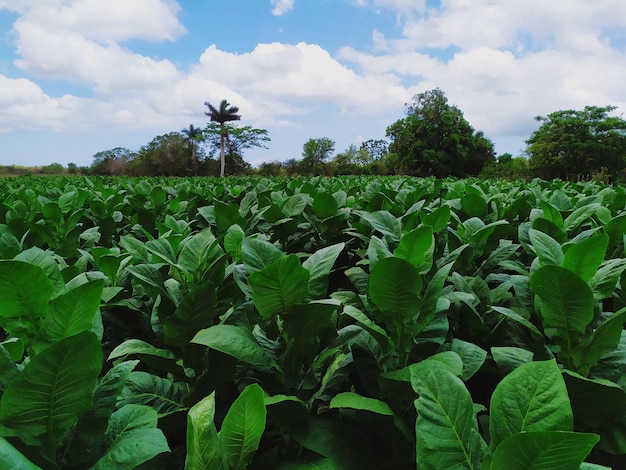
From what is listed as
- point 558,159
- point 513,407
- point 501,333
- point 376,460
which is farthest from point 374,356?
point 558,159

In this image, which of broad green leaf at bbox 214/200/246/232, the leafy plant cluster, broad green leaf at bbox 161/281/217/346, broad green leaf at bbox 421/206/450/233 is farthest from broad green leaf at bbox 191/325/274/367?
broad green leaf at bbox 214/200/246/232

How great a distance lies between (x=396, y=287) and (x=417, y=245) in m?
0.25

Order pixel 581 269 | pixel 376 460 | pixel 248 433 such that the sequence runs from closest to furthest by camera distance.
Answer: pixel 248 433, pixel 376 460, pixel 581 269

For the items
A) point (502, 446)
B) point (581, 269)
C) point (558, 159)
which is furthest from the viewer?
point (558, 159)

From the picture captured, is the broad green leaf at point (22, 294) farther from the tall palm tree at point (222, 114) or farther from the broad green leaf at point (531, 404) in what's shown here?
the tall palm tree at point (222, 114)

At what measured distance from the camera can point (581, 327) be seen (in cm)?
108

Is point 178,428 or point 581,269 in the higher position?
point 581,269

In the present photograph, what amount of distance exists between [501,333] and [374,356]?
524 millimetres

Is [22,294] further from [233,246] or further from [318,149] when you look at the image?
[318,149]

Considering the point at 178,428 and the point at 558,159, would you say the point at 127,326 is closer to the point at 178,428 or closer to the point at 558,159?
the point at 178,428

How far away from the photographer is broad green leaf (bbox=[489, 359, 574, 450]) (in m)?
0.75

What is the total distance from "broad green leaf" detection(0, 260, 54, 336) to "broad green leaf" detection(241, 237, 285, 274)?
1.49 ft

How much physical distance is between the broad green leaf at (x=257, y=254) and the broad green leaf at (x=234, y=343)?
0.21m

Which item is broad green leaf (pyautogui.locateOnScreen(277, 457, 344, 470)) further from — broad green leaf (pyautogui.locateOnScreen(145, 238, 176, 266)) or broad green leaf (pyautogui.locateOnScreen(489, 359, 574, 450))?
broad green leaf (pyautogui.locateOnScreen(145, 238, 176, 266))
